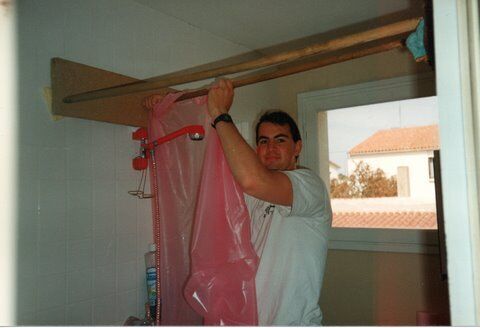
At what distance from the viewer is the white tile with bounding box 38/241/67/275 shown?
1239 mm

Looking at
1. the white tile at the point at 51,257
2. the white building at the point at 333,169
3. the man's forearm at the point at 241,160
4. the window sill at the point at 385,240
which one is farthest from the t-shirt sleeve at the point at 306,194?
the white building at the point at 333,169

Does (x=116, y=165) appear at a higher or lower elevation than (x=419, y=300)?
higher

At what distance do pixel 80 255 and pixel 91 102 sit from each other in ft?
1.73

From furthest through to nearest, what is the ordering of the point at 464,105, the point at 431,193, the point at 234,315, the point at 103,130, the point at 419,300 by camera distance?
the point at 431,193 → the point at 419,300 → the point at 103,130 → the point at 234,315 → the point at 464,105

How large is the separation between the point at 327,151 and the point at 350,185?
0.82 feet

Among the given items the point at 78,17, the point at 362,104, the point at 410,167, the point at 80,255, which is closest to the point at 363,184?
the point at 410,167

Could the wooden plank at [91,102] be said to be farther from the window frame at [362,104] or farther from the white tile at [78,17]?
the window frame at [362,104]

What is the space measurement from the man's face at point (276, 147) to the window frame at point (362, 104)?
0.97 metres

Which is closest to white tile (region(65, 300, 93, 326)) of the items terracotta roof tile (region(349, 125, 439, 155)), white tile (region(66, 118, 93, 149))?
white tile (region(66, 118, 93, 149))

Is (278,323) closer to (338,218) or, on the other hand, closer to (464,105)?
(464,105)

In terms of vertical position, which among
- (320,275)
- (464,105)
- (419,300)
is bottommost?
(419,300)

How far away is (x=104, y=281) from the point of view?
4.69 feet

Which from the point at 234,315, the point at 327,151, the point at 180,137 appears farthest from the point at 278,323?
the point at 327,151

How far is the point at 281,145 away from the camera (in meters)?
1.47
